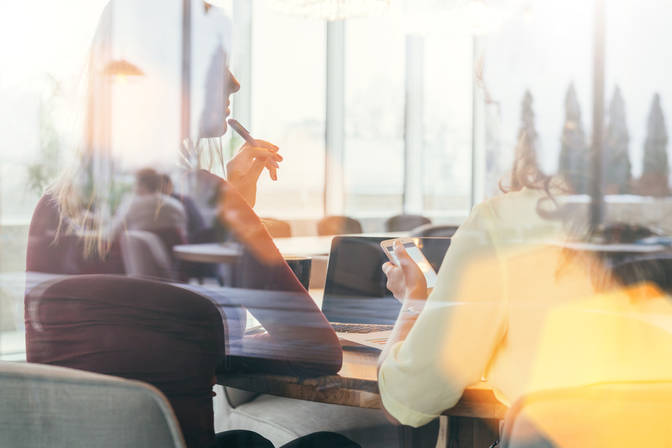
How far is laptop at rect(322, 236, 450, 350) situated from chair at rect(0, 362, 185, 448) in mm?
545

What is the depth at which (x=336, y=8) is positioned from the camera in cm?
237

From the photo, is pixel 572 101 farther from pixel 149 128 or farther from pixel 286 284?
pixel 149 128

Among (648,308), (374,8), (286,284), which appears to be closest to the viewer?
(648,308)

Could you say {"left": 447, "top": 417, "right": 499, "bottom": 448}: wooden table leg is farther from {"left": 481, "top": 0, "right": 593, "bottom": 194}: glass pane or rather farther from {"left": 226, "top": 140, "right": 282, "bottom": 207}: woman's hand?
{"left": 226, "top": 140, "right": 282, "bottom": 207}: woman's hand

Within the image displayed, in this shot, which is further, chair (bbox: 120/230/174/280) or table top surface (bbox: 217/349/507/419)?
chair (bbox: 120/230/174/280)

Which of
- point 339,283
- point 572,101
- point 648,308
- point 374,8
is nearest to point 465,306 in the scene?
point 648,308

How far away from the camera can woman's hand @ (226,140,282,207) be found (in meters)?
1.40

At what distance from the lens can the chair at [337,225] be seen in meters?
1.98

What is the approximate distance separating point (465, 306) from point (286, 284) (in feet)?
1.20

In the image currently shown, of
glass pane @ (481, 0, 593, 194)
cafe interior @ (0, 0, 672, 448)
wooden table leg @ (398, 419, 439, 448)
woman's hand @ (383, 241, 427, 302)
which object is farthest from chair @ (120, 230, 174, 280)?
glass pane @ (481, 0, 593, 194)

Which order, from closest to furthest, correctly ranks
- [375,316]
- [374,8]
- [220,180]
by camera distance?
[220,180], [375,316], [374,8]

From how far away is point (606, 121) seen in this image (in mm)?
933

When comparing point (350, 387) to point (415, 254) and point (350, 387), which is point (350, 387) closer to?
point (350, 387)

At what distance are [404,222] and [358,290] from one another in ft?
1.79
